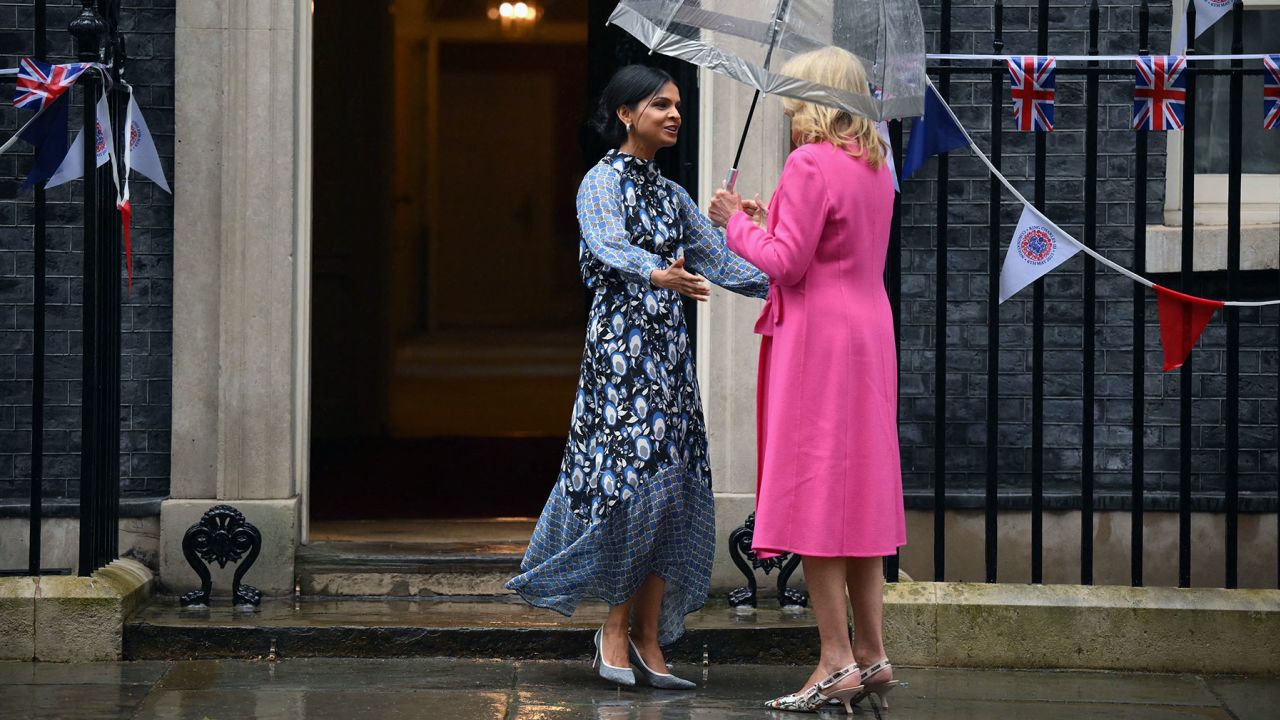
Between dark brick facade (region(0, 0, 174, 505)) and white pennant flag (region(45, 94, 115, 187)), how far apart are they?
0.52 m

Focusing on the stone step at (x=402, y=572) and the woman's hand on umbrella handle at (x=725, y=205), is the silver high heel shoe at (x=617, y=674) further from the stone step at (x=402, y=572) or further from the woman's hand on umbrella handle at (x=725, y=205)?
the woman's hand on umbrella handle at (x=725, y=205)

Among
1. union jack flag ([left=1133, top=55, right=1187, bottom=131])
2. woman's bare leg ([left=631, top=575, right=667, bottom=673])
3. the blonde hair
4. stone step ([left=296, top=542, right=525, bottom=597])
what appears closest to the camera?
the blonde hair

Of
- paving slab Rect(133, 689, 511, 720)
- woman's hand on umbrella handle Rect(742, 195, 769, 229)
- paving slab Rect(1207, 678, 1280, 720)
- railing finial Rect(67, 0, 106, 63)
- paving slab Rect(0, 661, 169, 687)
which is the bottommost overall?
paving slab Rect(1207, 678, 1280, 720)

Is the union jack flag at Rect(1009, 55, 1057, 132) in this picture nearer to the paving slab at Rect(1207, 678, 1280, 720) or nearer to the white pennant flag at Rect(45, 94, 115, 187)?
the paving slab at Rect(1207, 678, 1280, 720)

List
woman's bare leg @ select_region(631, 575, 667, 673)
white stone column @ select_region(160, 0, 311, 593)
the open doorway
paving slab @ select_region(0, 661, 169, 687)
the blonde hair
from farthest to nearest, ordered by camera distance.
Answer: the open doorway, white stone column @ select_region(160, 0, 311, 593), paving slab @ select_region(0, 661, 169, 687), woman's bare leg @ select_region(631, 575, 667, 673), the blonde hair

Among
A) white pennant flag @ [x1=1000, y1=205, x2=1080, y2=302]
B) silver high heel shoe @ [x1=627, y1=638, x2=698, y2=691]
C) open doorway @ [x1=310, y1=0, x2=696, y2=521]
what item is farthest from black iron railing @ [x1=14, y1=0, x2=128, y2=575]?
white pennant flag @ [x1=1000, y1=205, x2=1080, y2=302]

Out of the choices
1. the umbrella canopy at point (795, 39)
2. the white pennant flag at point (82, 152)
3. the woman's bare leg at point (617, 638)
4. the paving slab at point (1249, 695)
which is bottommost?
the paving slab at point (1249, 695)

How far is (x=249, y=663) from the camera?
579cm

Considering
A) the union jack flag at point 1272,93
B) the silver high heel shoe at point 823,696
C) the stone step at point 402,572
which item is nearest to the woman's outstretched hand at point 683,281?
the silver high heel shoe at point 823,696

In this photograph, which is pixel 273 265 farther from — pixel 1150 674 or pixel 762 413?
pixel 1150 674

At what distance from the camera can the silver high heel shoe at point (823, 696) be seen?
4.97 m

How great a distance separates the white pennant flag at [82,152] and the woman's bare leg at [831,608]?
2.91m

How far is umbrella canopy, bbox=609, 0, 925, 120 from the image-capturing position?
4723 mm

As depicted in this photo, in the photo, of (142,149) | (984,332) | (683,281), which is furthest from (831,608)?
(142,149)
